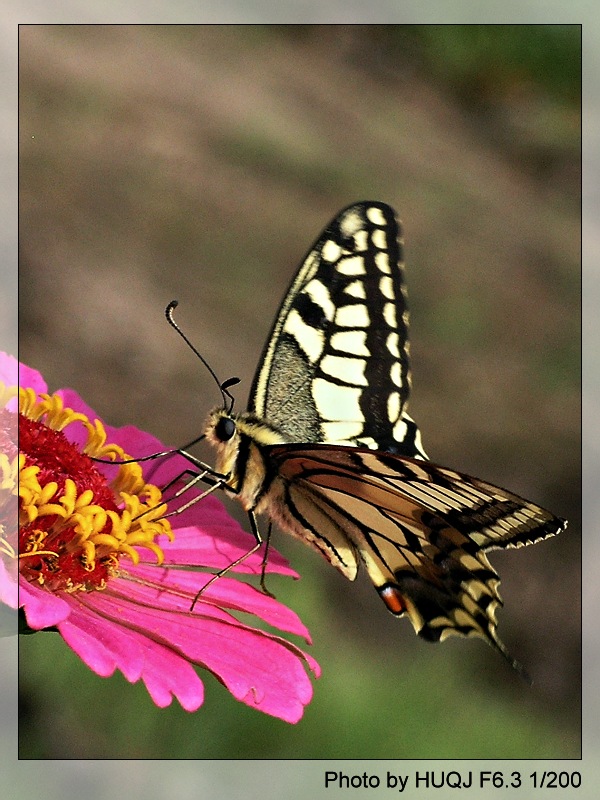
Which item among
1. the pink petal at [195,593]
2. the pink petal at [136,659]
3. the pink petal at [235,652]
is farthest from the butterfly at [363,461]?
the pink petal at [136,659]

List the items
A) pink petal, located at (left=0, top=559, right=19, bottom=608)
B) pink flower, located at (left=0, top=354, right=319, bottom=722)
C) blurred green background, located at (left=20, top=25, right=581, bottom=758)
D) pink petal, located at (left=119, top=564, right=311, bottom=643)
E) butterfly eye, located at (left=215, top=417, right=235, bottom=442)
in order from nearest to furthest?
pink petal, located at (left=0, top=559, right=19, bottom=608) → pink flower, located at (left=0, top=354, right=319, bottom=722) → pink petal, located at (left=119, top=564, right=311, bottom=643) → butterfly eye, located at (left=215, top=417, right=235, bottom=442) → blurred green background, located at (left=20, top=25, right=581, bottom=758)

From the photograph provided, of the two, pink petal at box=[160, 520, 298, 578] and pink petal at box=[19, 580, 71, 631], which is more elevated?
pink petal at box=[160, 520, 298, 578]

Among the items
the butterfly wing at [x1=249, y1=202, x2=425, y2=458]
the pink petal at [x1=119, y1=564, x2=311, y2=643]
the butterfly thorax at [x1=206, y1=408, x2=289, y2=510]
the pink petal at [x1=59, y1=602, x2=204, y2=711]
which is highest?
the butterfly wing at [x1=249, y1=202, x2=425, y2=458]

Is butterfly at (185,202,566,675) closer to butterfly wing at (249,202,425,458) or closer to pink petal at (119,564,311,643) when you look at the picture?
butterfly wing at (249,202,425,458)

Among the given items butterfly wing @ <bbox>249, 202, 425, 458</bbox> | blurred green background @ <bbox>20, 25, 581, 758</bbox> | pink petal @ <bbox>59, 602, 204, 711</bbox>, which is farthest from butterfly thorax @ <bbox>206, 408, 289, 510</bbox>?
blurred green background @ <bbox>20, 25, 581, 758</bbox>

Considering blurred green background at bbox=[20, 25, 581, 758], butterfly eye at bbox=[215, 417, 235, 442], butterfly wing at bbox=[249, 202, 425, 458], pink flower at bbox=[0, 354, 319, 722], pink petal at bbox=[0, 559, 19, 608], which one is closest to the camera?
pink petal at bbox=[0, 559, 19, 608]

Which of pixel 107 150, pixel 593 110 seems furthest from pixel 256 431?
pixel 593 110
